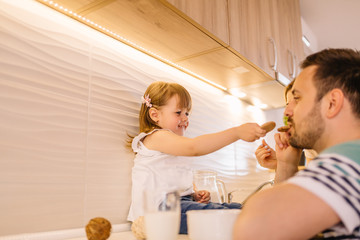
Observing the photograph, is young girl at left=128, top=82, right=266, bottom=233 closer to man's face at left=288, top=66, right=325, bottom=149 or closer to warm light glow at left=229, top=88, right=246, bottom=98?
man's face at left=288, top=66, right=325, bottom=149

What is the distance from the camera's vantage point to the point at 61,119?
0.95 metres

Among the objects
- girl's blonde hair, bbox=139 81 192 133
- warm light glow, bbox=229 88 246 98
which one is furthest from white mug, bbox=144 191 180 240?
warm light glow, bbox=229 88 246 98

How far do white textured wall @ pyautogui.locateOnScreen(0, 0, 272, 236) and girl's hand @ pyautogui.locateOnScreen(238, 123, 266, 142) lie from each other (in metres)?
0.46

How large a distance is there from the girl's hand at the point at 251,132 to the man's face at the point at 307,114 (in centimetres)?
17

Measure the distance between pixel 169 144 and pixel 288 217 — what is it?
625 millimetres

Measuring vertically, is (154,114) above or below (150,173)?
above

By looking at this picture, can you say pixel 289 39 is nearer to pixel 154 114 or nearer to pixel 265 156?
pixel 265 156

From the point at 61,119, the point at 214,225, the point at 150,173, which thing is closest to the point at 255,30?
the point at 150,173

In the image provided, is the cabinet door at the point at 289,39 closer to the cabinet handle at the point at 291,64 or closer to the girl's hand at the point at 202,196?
the cabinet handle at the point at 291,64

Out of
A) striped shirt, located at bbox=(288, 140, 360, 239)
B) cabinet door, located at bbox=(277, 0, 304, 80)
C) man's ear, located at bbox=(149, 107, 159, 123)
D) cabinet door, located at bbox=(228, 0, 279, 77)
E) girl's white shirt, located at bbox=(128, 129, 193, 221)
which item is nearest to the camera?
striped shirt, located at bbox=(288, 140, 360, 239)

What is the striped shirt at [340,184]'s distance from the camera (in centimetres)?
48

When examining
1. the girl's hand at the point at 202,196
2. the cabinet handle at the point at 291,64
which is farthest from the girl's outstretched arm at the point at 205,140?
the cabinet handle at the point at 291,64

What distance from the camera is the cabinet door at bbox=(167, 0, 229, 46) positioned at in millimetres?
972

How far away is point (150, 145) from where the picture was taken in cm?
113
